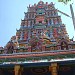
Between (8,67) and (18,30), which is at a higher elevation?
(18,30)

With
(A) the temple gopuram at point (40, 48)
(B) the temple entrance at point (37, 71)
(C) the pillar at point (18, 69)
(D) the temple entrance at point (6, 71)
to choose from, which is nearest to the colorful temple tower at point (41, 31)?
(A) the temple gopuram at point (40, 48)

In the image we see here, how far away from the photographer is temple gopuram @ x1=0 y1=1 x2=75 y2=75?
17.2 metres

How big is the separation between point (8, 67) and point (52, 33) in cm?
1401

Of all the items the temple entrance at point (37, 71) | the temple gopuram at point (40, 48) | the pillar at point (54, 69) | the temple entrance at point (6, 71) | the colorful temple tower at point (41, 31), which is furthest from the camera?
the colorful temple tower at point (41, 31)

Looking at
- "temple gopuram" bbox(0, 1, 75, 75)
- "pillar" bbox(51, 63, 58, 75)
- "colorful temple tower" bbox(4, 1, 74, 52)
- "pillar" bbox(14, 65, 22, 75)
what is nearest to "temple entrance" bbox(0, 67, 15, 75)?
"temple gopuram" bbox(0, 1, 75, 75)

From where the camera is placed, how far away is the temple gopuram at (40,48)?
17.2 m

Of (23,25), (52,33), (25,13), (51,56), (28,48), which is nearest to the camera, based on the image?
(51,56)

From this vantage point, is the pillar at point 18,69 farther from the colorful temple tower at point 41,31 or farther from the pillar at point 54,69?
the colorful temple tower at point 41,31

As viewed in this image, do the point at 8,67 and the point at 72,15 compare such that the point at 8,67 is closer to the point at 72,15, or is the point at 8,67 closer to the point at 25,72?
the point at 25,72

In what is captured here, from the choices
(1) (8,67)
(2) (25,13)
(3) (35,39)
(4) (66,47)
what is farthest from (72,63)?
(2) (25,13)

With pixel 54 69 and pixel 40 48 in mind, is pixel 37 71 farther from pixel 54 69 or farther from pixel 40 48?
pixel 40 48

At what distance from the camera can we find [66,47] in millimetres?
24141

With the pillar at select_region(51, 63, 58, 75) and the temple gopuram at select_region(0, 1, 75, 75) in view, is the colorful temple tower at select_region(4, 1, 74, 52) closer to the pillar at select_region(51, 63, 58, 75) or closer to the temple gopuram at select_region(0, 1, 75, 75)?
the temple gopuram at select_region(0, 1, 75, 75)

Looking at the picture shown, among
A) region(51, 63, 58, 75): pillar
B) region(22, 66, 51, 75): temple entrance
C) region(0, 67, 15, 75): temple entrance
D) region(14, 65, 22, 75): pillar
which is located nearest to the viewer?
region(51, 63, 58, 75): pillar
